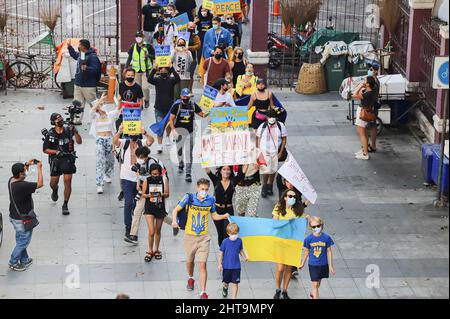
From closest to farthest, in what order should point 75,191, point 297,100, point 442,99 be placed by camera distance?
point 75,191 → point 442,99 → point 297,100

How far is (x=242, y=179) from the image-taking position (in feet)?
60.6

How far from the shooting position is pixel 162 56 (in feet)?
78.6

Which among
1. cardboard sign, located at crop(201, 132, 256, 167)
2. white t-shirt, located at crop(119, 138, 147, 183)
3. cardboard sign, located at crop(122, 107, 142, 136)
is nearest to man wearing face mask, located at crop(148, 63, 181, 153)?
cardboard sign, located at crop(122, 107, 142, 136)

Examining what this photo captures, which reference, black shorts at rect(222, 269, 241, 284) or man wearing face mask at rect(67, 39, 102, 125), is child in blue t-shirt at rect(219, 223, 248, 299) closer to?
black shorts at rect(222, 269, 241, 284)

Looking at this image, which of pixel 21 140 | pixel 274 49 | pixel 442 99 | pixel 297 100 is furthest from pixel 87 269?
pixel 274 49

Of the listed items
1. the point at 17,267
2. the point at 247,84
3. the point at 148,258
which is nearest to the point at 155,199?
the point at 148,258

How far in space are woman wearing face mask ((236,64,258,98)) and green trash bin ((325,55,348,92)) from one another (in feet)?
16.0

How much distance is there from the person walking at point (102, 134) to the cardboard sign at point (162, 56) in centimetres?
327

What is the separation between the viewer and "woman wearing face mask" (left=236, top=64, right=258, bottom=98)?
22656 mm

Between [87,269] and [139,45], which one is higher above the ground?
[139,45]

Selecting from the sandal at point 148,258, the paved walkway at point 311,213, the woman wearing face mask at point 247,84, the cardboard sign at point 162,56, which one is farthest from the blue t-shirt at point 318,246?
the cardboard sign at point 162,56

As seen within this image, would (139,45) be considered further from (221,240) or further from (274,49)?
(221,240)

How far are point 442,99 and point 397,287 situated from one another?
643 centimetres

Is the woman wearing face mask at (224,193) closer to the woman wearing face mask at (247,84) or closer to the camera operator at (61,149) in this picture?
the camera operator at (61,149)
